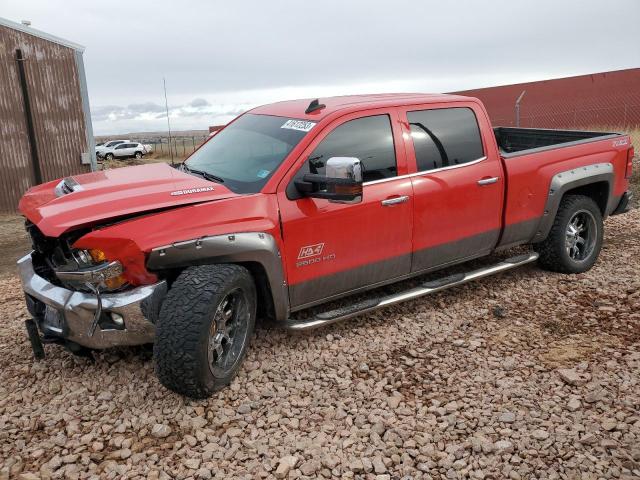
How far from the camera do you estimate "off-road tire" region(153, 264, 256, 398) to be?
3.32m

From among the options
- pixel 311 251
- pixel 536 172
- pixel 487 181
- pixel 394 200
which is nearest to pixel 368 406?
pixel 311 251

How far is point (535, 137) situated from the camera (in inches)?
260

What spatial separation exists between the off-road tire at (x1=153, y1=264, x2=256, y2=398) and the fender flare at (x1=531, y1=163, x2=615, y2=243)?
3.39m

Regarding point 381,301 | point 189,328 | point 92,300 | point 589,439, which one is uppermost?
point 92,300

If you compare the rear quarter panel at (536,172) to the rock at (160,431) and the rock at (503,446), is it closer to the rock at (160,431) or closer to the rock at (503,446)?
the rock at (503,446)

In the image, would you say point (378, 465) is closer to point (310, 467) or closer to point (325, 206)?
point (310, 467)

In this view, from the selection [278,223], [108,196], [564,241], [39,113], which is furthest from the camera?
[39,113]

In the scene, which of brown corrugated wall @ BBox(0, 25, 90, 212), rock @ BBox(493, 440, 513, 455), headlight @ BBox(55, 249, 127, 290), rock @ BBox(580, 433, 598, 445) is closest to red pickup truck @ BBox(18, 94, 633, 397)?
headlight @ BBox(55, 249, 127, 290)

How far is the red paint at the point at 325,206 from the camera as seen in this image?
343 centimetres

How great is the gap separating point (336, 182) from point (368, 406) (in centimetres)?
146

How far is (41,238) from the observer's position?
381 cm

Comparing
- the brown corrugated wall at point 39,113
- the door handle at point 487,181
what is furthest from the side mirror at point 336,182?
the brown corrugated wall at point 39,113

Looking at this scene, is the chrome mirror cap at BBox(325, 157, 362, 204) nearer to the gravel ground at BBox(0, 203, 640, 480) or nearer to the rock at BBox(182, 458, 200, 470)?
the gravel ground at BBox(0, 203, 640, 480)

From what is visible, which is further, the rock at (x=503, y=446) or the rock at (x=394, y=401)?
the rock at (x=394, y=401)
